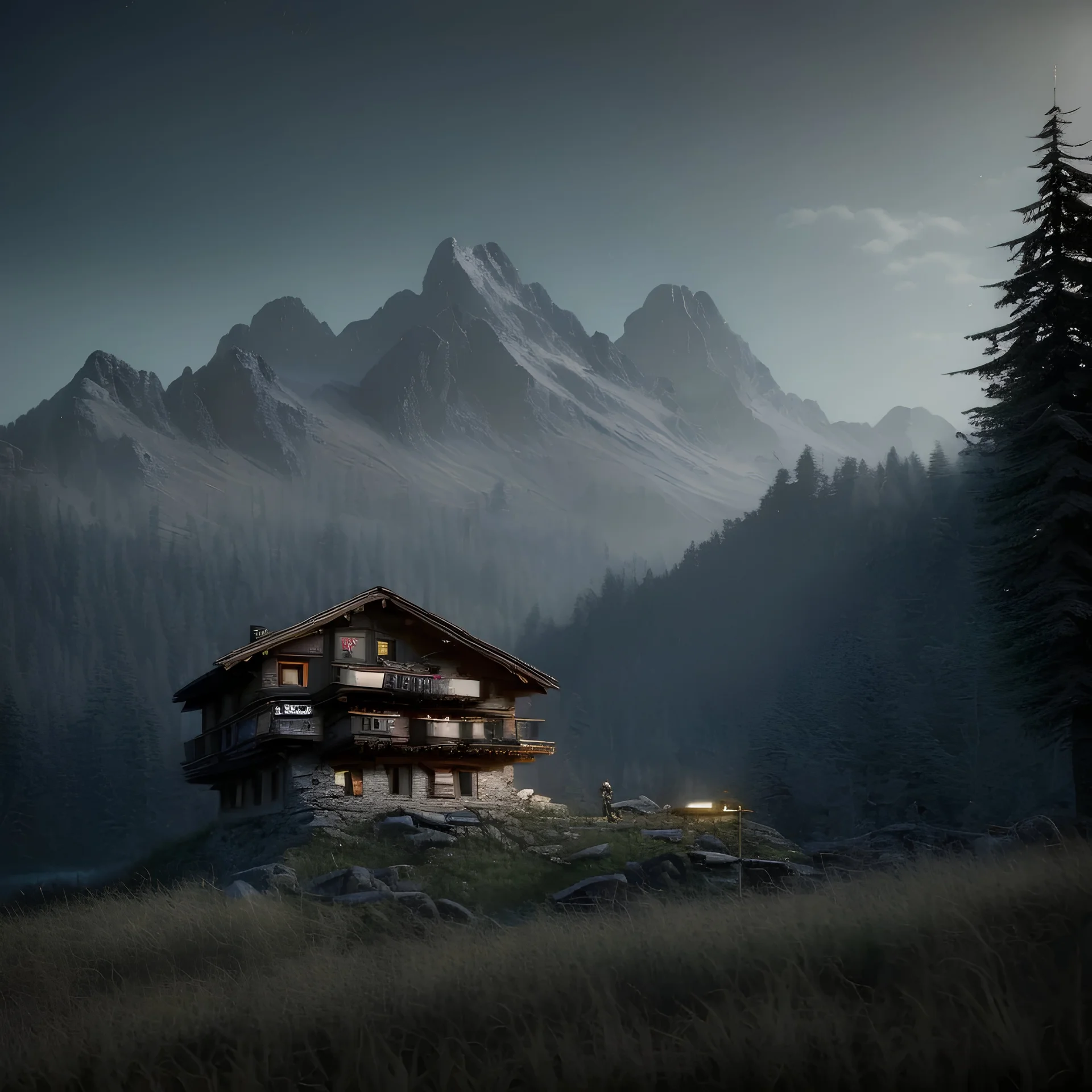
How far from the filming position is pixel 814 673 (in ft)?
354

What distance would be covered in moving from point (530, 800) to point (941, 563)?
77.6 metres

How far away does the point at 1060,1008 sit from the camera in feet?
29.0

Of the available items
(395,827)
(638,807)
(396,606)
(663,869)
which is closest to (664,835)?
(663,869)

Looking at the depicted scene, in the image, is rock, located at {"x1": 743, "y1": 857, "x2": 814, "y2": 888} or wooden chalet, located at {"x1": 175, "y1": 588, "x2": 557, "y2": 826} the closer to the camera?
rock, located at {"x1": 743, "y1": 857, "x2": 814, "y2": 888}

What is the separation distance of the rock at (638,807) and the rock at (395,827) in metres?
12.9

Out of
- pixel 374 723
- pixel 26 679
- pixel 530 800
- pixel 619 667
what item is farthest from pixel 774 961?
pixel 26 679

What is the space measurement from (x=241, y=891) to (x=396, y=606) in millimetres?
→ 19189

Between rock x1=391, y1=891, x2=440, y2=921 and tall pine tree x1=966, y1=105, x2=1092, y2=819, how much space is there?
1747cm

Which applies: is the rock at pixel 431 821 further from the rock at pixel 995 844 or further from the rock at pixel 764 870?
the rock at pixel 995 844

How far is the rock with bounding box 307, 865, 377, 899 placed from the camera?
27.6 metres

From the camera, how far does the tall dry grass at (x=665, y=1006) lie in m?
8.90

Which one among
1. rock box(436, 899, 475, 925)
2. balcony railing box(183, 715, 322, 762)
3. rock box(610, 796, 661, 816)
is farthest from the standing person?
rock box(436, 899, 475, 925)

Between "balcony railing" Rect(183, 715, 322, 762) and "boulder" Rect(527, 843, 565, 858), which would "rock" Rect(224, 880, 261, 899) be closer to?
"boulder" Rect(527, 843, 565, 858)

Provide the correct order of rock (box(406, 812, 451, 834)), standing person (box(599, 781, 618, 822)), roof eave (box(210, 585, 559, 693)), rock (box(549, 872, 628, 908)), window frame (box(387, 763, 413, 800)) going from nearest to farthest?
rock (box(549, 872, 628, 908)) < rock (box(406, 812, 451, 834)) < roof eave (box(210, 585, 559, 693)) < standing person (box(599, 781, 618, 822)) < window frame (box(387, 763, 413, 800))
